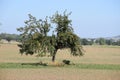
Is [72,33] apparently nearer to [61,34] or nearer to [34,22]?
[61,34]

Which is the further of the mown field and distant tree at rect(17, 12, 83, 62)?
distant tree at rect(17, 12, 83, 62)

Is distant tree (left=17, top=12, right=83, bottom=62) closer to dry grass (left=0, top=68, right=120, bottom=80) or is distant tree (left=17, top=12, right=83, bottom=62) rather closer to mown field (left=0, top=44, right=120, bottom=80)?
mown field (left=0, top=44, right=120, bottom=80)

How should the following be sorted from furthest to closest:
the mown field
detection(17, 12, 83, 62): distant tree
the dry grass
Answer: detection(17, 12, 83, 62): distant tree < the mown field < the dry grass

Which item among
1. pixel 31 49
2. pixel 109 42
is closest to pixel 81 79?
pixel 31 49

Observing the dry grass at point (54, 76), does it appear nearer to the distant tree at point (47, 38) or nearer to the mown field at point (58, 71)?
the mown field at point (58, 71)

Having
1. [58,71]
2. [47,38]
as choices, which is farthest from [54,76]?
[47,38]

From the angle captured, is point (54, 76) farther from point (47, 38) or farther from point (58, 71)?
point (47, 38)

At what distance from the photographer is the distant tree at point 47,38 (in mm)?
38469

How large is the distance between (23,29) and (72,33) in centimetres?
533

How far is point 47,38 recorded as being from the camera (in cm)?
3912

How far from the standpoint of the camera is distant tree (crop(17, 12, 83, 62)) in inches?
1515

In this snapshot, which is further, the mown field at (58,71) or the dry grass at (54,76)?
the mown field at (58,71)

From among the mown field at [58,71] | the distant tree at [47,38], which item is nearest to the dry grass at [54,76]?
the mown field at [58,71]

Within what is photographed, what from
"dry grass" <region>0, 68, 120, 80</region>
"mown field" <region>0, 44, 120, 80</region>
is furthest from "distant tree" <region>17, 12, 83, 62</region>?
"dry grass" <region>0, 68, 120, 80</region>
